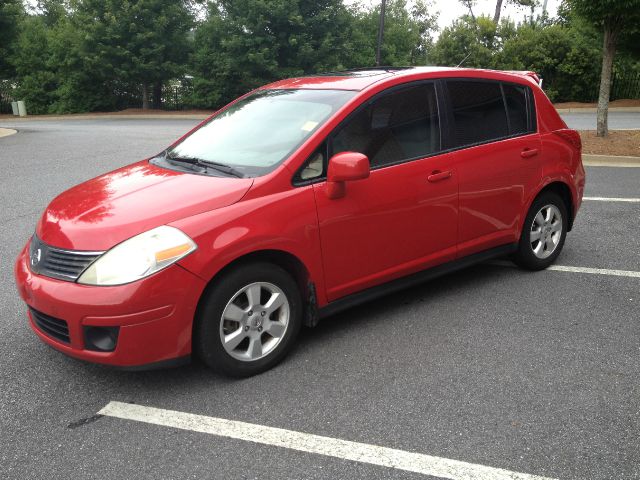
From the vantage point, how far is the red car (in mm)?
3057

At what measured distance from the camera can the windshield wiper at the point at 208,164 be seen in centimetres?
363

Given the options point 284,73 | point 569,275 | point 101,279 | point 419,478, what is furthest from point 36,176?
point 284,73

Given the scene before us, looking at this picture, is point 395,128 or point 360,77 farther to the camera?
point 360,77

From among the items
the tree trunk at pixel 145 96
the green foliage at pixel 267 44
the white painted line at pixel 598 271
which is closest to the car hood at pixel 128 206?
the white painted line at pixel 598 271

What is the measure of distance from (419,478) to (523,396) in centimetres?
94

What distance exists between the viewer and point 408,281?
4.18 m

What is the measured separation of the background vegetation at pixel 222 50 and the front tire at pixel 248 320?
A: 917 inches

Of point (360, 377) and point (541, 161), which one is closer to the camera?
point (360, 377)

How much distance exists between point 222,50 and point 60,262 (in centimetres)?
2734

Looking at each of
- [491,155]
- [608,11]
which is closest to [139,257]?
[491,155]

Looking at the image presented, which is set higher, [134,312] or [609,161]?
[134,312]

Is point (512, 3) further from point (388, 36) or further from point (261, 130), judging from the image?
point (261, 130)

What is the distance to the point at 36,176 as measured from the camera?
32.4ft

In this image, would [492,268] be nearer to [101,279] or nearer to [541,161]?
[541,161]
